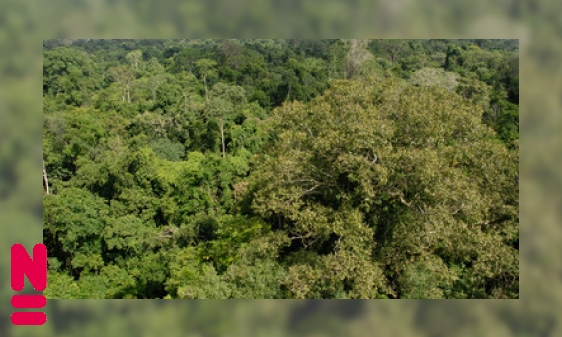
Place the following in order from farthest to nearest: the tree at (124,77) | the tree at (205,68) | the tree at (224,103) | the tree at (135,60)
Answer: the tree at (205,68)
the tree at (124,77)
the tree at (135,60)
the tree at (224,103)

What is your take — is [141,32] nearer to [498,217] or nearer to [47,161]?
[498,217]

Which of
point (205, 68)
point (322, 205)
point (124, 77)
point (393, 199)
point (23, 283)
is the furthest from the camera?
point (205, 68)

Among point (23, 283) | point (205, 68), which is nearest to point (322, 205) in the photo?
point (23, 283)

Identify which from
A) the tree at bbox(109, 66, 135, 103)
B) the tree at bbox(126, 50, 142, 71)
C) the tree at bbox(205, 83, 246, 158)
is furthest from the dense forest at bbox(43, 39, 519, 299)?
the tree at bbox(109, 66, 135, 103)

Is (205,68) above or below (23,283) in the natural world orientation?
above

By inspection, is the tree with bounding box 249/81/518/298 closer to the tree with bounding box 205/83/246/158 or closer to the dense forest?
the dense forest

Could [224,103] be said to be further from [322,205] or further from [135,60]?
[322,205]

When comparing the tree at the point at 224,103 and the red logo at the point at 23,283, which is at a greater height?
the tree at the point at 224,103

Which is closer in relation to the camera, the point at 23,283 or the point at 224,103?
the point at 23,283

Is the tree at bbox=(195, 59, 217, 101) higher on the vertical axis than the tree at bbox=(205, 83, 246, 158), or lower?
higher

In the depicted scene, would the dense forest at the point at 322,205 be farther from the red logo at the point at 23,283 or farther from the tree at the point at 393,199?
the red logo at the point at 23,283

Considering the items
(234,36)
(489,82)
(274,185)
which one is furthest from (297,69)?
(234,36)

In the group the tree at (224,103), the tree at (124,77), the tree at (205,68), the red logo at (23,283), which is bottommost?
the red logo at (23,283)

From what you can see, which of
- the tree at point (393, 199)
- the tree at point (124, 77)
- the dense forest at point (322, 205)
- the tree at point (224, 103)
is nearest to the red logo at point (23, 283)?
the dense forest at point (322, 205)
